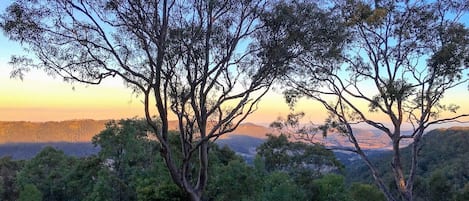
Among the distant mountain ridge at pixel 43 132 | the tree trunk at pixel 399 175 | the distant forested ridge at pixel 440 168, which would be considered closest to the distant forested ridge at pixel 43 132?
the distant mountain ridge at pixel 43 132

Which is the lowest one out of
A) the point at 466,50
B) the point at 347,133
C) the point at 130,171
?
the point at 130,171

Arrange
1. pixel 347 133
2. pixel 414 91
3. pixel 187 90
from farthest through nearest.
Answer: pixel 347 133, pixel 414 91, pixel 187 90

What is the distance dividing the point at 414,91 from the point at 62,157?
22.3 metres

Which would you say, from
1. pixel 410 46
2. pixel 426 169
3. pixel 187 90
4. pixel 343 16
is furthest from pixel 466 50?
pixel 426 169

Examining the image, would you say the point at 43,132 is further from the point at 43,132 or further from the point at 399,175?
the point at 399,175

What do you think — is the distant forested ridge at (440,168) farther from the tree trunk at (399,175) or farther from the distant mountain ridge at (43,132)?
the distant mountain ridge at (43,132)

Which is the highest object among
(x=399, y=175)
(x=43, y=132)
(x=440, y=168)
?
(x=43, y=132)

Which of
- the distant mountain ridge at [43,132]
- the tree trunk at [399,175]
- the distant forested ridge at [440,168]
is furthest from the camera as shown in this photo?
the distant mountain ridge at [43,132]

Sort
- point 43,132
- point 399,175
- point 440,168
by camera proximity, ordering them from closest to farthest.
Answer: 1. point 399,175
2. point 440,168
3. point 43,132

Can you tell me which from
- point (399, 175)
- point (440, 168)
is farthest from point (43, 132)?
point (399, 175)

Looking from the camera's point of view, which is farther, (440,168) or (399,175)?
(440,168)

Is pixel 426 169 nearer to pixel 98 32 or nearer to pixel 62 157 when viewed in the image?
pixel 62 157

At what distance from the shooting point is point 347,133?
1134 centimetres

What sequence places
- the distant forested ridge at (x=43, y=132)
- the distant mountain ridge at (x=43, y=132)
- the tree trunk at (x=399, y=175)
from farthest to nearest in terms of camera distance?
1. the distant forested ridge at (x=43, y=132)
2. the distant mountain ridge at (x=43, y=132)
3. the tree trunk at (x=399, y=175)
